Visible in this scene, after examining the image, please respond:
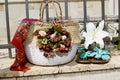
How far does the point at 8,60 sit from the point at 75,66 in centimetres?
39

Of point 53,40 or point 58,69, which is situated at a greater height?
point 53,40

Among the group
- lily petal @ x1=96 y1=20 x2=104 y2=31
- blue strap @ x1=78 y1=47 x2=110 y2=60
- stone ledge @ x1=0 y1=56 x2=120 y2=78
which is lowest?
stone ledge @ x1=0 y1=56 x2=120 y2=78

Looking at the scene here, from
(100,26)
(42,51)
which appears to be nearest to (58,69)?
(42,51)

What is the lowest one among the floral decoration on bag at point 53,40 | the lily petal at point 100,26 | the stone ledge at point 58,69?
the stone ledge at point 58,69

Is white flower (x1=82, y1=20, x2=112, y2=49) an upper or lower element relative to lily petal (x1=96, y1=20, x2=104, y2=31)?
lower

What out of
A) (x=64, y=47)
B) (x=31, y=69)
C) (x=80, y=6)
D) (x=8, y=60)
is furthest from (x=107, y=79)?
(x=80, y=6)

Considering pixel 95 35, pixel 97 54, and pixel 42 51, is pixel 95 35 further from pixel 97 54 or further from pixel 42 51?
pixel 42 51

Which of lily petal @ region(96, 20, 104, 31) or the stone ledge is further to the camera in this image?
lily petal @ region(96, 20, 104, 31)

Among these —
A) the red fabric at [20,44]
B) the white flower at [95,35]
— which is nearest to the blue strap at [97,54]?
the white flower at [95,35]

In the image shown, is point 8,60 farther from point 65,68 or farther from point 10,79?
point 65,68

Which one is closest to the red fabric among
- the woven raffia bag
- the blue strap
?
the woven raffia bag

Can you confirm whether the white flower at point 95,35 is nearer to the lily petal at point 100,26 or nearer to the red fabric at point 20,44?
the lily petal at point 100,26

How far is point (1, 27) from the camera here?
2.69 m

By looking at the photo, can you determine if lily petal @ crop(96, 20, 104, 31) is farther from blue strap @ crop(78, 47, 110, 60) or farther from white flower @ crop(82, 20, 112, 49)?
blue strap @ crop(78, 47, 110, 60)
